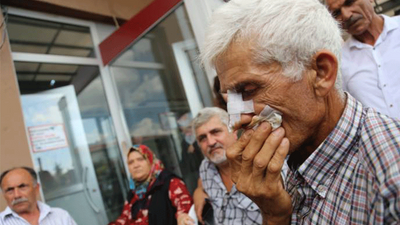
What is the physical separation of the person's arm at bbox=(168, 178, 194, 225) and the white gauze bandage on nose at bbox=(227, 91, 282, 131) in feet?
5.13

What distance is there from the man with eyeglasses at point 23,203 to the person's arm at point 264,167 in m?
2.43

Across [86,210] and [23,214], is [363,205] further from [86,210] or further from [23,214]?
[86,210]

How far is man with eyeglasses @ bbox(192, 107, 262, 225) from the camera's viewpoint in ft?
6.60

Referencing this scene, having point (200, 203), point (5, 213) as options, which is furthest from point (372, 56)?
point (5, 213)

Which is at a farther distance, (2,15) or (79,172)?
(79,172)

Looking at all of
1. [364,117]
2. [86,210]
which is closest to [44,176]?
[86,210]

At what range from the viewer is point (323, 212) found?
0.91m

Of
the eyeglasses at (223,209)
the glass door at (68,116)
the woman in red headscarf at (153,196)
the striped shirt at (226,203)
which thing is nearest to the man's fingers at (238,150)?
the striped shirt at (226,203)

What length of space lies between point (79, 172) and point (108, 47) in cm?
153

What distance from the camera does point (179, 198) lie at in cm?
264

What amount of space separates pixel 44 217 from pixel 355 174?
283cm

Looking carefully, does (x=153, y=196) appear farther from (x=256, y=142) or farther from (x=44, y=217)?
(x=256, y=142)

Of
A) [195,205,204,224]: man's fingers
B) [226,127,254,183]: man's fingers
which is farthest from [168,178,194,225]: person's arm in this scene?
[226,127,254,183]: man's fingers

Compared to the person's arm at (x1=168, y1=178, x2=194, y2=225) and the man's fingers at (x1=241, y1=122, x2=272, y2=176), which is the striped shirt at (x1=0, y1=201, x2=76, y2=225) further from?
the man's fingers at (x1=241, y1=122, x2=272, y2=176)
